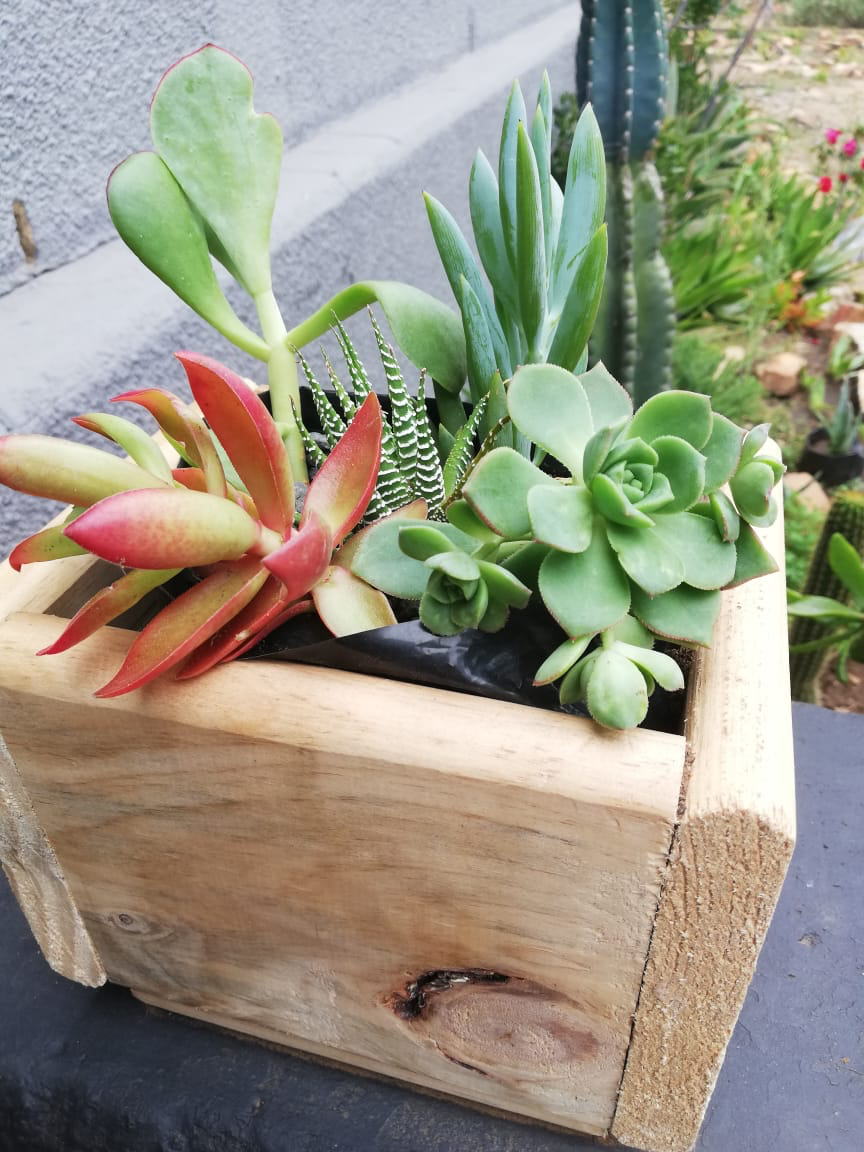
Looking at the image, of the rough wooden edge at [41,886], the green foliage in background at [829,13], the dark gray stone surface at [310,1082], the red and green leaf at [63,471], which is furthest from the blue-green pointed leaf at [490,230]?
the green foliage in background at [829,13]

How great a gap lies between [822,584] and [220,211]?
104cm

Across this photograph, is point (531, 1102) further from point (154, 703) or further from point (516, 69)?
point (516, 69)

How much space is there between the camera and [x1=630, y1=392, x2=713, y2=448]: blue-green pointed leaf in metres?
0.38

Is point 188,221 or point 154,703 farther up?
point 188,221

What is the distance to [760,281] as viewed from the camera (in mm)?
2564

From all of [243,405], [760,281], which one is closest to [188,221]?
[243,405]

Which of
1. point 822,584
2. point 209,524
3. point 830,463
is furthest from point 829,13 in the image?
point 209,524

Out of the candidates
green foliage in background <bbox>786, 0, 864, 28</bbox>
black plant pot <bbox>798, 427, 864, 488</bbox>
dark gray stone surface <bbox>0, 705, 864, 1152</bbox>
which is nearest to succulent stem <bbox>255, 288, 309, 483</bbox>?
dark gray stone surface <bbox>0, 705, 864, 1152</bbox>

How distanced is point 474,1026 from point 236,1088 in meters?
0.17

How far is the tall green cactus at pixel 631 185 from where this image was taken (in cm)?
143

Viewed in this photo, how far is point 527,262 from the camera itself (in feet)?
1.41

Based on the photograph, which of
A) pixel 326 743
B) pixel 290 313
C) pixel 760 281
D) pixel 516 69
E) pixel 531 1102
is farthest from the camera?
pixel 760 281

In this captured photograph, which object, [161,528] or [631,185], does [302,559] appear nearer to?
[161,528]

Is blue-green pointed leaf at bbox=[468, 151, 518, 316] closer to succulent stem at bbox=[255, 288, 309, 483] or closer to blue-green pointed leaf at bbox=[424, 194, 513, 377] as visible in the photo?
blue-green pointed leaf at bbox=[424, 194, 513, 377]
